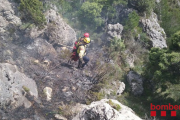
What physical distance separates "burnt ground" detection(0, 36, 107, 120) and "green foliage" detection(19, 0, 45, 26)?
48.2 inches

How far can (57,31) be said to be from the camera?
429 inches

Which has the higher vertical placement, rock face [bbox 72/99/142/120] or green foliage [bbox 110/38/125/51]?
green foliage [bbox 110/38/125/51]

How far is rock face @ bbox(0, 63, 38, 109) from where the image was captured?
6238mm

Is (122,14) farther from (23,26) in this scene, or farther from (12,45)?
(12,45)

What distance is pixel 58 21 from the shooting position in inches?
444

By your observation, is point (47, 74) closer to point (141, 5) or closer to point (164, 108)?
point (164, 108)

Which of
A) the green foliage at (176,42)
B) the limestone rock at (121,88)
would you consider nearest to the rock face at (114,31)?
the limestone rock at (121,88)

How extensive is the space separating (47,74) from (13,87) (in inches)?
81.4

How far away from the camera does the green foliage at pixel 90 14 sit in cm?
1300

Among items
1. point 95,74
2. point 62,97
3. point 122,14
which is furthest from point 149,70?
point 122,14

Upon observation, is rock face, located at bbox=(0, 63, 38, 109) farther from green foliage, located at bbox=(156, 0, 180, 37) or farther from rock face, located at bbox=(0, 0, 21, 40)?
green foliage, located at bbox=(156, 0, 180, 37)

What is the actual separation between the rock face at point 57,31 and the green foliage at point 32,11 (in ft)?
2.88

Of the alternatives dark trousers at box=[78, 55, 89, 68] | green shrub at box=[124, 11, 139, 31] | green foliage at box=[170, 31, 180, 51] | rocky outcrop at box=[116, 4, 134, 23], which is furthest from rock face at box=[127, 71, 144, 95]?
rocky outcrop at box=[116, 4, 134, 23]

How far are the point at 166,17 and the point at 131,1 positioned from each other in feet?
15.1
